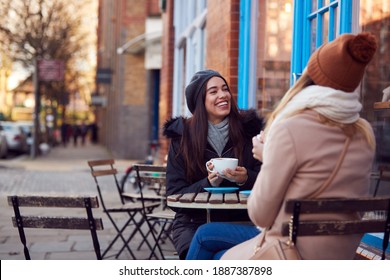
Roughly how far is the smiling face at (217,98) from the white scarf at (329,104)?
1581mm

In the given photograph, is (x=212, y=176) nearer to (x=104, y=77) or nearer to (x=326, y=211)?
(x=326, y=211)

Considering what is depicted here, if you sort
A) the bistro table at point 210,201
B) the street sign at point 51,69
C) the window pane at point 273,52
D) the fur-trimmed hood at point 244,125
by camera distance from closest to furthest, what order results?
the bistro table at point 210,201 < the fur-trimmed hood at point 244,125 < the window pane at point 273,52 < the street sign at point 51,69

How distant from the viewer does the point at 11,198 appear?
390cm

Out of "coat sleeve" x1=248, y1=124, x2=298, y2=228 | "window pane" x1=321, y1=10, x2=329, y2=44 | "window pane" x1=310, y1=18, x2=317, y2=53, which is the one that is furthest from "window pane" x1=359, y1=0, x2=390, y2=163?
"coat sleeve" x1=248, y1=124, x2=298, y2=228

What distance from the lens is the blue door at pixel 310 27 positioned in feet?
18.4

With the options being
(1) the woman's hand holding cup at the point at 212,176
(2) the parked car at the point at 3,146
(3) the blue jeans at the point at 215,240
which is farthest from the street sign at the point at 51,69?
(3) the blue jeans at the point at 215,240

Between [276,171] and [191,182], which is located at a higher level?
[276,171]

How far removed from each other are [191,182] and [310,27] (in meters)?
2.28

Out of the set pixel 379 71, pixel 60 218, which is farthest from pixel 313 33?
pixel 60 218

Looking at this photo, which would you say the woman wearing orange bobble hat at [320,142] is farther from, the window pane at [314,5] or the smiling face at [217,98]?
the window pane at [314,5]

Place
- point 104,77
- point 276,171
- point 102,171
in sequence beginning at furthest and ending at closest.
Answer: point 104,77 < point 102,171 < point 276,171

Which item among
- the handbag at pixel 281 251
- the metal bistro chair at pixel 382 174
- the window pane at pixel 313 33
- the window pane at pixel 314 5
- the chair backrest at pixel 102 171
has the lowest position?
the chair backrest at pixel 102 171

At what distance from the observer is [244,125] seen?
4.73 metres

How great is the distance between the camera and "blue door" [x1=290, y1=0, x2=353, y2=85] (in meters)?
5.59
